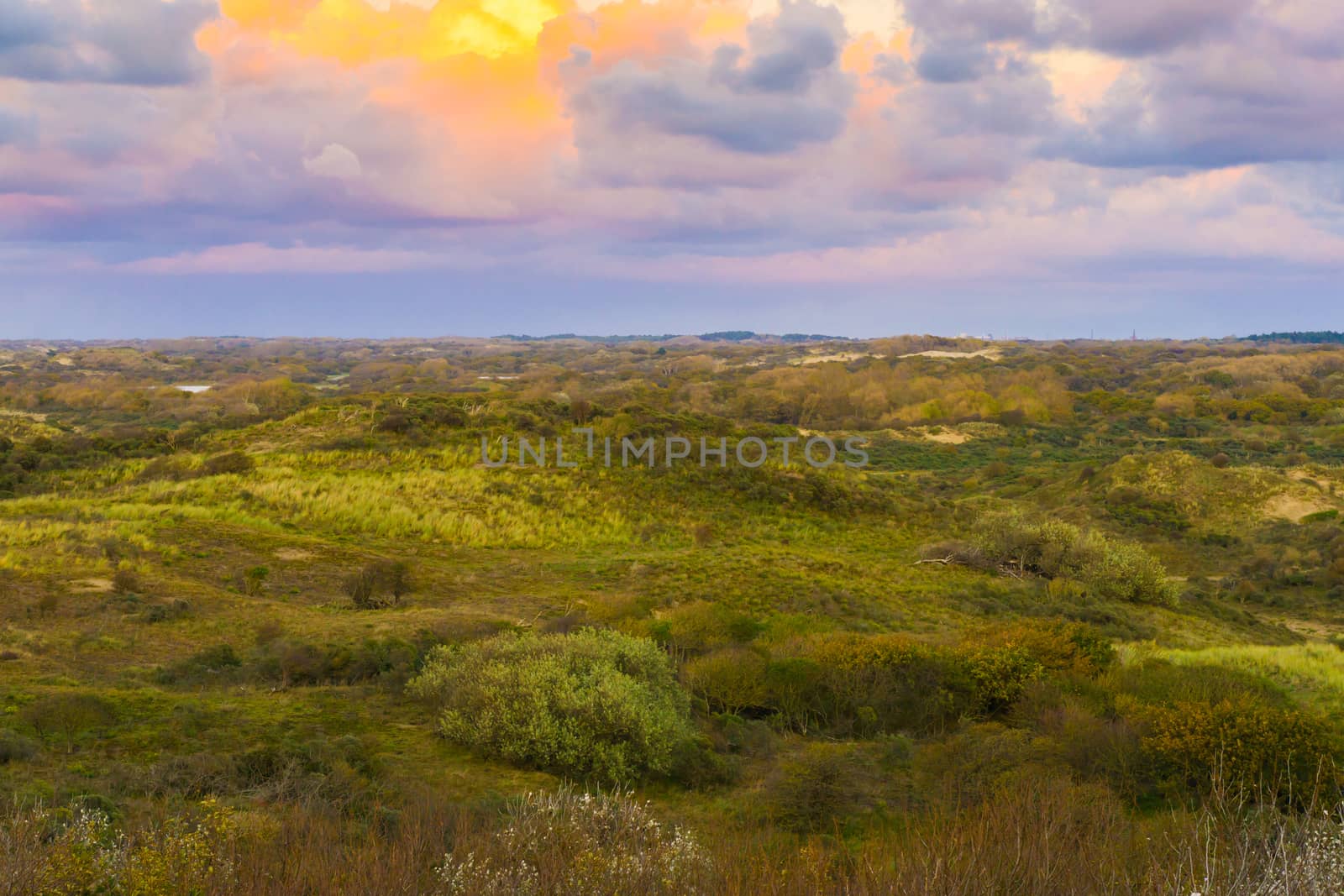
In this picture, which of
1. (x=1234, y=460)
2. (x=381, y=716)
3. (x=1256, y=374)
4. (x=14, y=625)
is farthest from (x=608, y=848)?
(x=1256, y=374)

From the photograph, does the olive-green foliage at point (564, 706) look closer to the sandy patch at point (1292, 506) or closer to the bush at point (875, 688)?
the bush at point (875, 688)

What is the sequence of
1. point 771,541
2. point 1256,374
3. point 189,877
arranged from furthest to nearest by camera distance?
1. point 1256,374
2. point 771,541
3. point 189,877

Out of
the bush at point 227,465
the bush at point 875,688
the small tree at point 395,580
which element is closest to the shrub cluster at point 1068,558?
the bush at point 875,688

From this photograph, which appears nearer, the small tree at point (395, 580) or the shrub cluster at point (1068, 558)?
the small tree at point (395, 580)

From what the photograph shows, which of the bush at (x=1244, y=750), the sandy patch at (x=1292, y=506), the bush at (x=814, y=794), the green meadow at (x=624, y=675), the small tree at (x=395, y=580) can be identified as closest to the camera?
the green meadow at (x=624, y=675)

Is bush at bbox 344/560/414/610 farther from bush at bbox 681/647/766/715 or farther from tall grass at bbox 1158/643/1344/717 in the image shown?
tall grass at bbox 1158/643/1344/717

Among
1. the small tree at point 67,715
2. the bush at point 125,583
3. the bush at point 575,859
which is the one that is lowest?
the bush at point 125,583

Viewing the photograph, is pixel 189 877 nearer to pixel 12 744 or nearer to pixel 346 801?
pixel 346 801

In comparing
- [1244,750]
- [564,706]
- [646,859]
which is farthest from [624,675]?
[1244,750]
